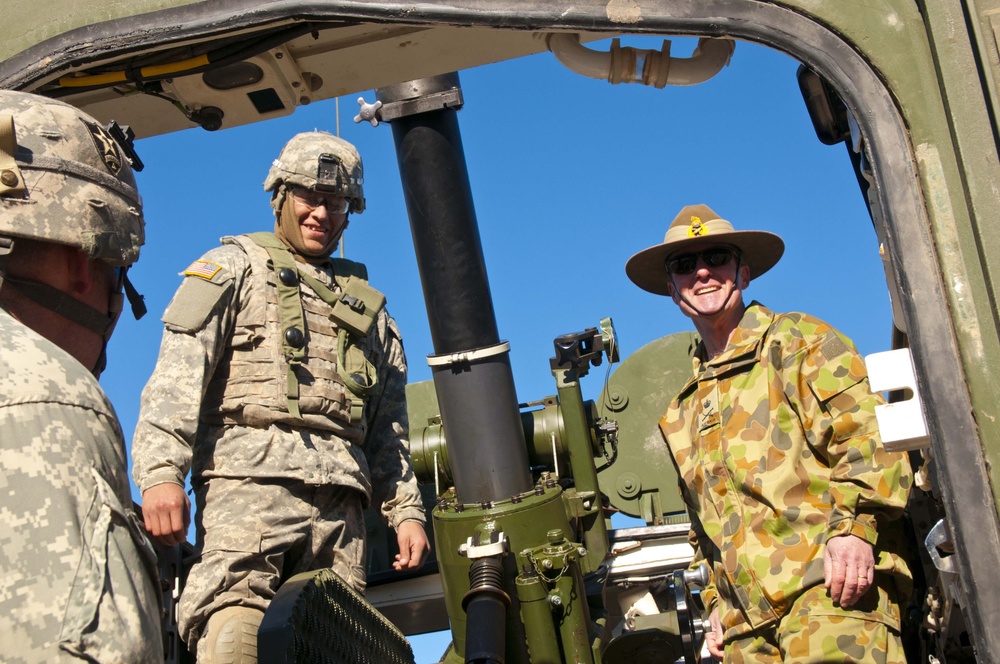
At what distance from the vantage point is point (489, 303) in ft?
17.5

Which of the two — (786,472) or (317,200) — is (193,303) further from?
(786,472)

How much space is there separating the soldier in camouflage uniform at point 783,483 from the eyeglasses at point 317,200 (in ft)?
4.27

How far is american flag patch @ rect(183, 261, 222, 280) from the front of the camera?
3699mm

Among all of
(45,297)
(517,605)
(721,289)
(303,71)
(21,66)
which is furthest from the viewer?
(517,605)

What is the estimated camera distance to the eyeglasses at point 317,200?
4012 millimetres

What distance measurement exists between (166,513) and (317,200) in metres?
1.34

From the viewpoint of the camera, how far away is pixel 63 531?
1421 millimetres

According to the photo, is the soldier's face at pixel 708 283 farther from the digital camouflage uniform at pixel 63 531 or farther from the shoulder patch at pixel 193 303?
the digital camouflage uniform at pixel 63 531

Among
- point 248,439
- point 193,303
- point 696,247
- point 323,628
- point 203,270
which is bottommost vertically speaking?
point 323,628

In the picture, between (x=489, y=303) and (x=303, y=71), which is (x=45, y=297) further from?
(x=489, y=303)

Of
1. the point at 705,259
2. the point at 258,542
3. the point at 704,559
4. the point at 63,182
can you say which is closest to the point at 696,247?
the point at 705,259

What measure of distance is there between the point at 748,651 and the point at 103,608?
226 centimetres

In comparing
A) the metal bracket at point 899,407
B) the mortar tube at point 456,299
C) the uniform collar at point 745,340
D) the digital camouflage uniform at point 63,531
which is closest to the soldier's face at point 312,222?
the mortar tube at point 456,299

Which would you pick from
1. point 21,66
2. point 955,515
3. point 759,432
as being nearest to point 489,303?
point 759,432
